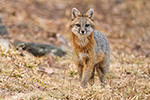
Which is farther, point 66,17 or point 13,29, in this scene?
point 66,17

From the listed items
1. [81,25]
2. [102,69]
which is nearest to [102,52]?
[102,69]

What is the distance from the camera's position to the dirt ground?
207 inches

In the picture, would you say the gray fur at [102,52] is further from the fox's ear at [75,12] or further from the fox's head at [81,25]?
the fox's ear at [75,12]

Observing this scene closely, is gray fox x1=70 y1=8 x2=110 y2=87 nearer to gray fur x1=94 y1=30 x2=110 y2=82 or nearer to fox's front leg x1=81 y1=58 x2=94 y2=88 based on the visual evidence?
fox's front leg x1=81 y1=58 x2=94 y2=88

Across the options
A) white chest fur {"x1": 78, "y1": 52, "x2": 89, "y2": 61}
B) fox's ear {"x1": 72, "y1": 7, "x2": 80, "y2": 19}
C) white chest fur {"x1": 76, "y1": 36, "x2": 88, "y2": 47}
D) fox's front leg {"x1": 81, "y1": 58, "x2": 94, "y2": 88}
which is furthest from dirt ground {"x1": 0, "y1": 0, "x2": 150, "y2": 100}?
fox's ear {"x1": 72, "y1": 7, "x2": 80, "y2": 19}

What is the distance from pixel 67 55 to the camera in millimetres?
8734

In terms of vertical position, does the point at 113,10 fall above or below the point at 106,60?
above

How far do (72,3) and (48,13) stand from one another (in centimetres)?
260

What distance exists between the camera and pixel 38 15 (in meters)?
13.8

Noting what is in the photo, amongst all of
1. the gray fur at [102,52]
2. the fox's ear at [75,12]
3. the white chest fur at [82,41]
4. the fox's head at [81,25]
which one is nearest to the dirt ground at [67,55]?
the gray fur at [102,52]

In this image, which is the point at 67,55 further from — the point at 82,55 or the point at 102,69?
the point at 82,55

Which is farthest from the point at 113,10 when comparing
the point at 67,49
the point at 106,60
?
the point at 106,60

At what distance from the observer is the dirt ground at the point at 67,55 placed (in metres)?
5.26

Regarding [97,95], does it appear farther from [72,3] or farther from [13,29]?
[72,3]
